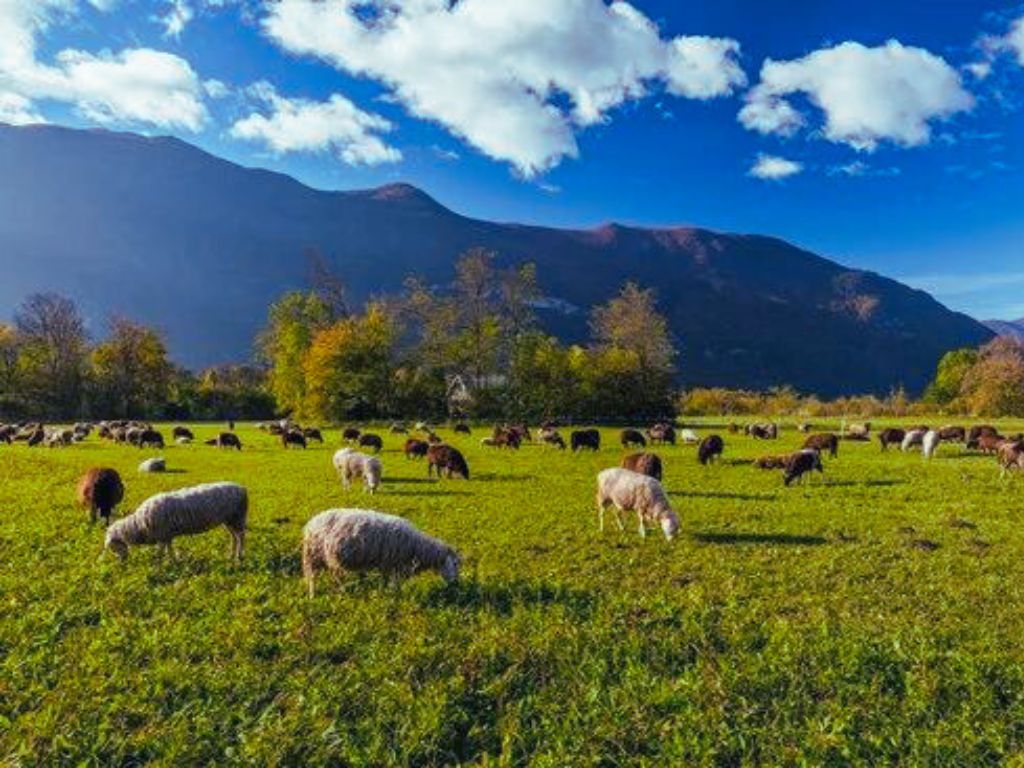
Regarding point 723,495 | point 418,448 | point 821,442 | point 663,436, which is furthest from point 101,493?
point 663,436

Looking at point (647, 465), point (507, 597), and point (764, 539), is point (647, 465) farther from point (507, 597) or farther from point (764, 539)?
point (507, 597)

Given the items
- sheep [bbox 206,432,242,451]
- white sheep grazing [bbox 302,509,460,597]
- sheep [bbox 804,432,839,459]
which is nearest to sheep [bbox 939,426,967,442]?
sheep [bbox 804,432,839,459]

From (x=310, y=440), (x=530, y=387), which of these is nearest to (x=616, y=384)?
(x=530, y=387)

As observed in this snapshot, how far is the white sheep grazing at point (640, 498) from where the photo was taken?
1608 centimetres

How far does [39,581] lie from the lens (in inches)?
428

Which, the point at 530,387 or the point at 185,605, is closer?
the point at 185,605

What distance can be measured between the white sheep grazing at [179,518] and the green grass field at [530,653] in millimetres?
475

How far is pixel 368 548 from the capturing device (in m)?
10.7

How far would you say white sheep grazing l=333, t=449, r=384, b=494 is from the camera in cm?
2406

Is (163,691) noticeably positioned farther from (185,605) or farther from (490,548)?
(490,548)

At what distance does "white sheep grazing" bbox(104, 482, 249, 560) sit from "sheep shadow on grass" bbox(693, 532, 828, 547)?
10005mm

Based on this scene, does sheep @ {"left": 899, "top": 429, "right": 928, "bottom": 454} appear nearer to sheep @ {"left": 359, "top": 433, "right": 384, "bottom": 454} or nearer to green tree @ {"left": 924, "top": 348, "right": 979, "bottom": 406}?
sheep @ {"left": 359, "top": 433, "right": 384, "bottom": 454}

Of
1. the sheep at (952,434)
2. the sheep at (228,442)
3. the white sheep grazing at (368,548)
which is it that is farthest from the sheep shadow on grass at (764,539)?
the sheep at (952,434)

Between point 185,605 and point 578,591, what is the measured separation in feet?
19.4
